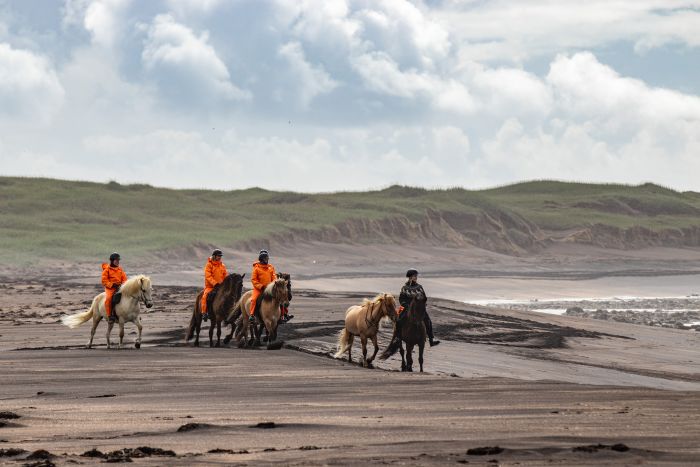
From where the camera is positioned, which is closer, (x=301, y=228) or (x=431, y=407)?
(x=431, y=407)

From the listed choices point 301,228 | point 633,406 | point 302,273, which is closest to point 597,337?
point 633,406

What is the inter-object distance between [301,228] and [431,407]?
8576 centimetres

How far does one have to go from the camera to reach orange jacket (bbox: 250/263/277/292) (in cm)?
2522

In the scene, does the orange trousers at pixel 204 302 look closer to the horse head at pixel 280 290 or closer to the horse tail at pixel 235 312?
the horse tail at pixel 235 312

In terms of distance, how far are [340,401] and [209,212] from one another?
97.1m

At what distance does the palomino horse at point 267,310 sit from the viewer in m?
24.7

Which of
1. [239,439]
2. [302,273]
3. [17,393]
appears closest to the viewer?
[239,439]

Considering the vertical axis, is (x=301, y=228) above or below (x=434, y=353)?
above

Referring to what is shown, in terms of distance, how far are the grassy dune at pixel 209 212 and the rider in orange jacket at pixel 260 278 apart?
54.1 metres

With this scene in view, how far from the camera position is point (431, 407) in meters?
14.9

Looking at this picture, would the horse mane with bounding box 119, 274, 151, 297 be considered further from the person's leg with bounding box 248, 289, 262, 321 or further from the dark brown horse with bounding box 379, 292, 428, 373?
the dark brown horse with bounding box 379, 292, 428, 373

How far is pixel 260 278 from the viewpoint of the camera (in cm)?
2528

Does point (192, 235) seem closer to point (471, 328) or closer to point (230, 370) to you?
point (471, 328)

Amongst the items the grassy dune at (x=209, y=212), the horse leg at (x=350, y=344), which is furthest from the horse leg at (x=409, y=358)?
the grassy dune at (x=209, y=212)
